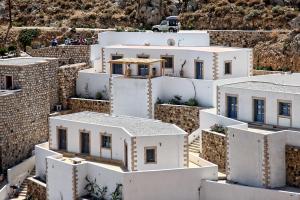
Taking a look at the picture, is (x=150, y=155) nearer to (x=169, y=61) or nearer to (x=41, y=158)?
(x=41, y=158)

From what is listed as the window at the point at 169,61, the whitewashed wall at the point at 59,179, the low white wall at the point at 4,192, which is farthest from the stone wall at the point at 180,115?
the low white wall at the point at 4,192

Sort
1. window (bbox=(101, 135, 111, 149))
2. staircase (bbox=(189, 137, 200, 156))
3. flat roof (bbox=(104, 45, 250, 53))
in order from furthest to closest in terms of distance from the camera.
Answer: flat roof (bbox=(104, 45, 250, 53))
staircase (bbox=(189, 137, 200, 156))
window (bbox=(101, 135, 111, 149))

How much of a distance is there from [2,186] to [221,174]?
1257cm

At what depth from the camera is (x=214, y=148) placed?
36.8m

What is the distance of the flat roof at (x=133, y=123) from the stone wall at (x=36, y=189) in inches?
146

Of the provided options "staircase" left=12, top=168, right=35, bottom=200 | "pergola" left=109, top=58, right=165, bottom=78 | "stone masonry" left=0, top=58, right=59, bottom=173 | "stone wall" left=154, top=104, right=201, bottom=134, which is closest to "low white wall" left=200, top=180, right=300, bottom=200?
"stone wall" left=154, top=104, right=201, bottom=134

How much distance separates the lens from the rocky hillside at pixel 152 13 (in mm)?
55969

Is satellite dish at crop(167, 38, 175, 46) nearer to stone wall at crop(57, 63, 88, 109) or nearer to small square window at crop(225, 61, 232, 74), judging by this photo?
small square window at crop(225, 61, 232, 74)

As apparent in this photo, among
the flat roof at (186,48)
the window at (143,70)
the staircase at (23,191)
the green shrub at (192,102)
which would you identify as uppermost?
the flat roof at (186,48)

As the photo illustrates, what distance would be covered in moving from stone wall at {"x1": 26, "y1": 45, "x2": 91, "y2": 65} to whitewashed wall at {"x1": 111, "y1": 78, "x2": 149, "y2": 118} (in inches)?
313

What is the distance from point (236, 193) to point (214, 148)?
375 centimetres

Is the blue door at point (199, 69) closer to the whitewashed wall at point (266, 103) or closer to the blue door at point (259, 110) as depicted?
the whitewashed wall at point (266, 103)

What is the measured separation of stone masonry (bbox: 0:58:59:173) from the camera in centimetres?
4109

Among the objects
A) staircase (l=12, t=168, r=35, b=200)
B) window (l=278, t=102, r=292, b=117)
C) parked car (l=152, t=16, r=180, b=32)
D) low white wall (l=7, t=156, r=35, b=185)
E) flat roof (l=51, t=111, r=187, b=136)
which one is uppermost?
parked car (l=152, t=16, r=180, b=32)
